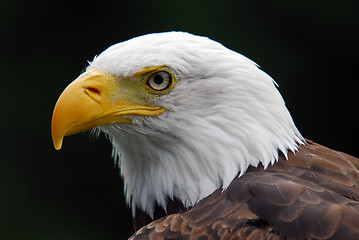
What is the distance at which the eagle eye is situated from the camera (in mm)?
2447

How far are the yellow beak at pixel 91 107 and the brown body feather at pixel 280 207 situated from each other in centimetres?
40

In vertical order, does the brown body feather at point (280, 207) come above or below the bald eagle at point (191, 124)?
below

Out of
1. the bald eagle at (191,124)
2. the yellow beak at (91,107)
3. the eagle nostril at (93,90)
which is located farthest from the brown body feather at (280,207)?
the eagle nostril at (93,90)

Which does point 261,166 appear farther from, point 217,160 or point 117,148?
point 117,148

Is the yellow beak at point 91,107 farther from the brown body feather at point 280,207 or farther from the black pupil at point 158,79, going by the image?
the brown body feather at point 280,207

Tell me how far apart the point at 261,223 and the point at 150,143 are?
1.91 feet

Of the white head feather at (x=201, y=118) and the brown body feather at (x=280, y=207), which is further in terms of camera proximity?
the white head feather at (x=201, y=118)

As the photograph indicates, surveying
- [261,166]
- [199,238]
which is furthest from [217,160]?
[199,238]

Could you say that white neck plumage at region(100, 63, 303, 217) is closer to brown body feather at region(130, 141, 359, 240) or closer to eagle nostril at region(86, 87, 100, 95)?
brown body feather at region(130, 141, 359, 240)

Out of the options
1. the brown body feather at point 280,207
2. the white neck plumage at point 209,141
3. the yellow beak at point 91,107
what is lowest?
the brown body feather at point 280,207

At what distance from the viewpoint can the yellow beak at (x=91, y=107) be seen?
2.38m

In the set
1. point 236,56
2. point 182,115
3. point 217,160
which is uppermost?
point 236,56

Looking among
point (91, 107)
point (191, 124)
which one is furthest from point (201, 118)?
point (91, 107)

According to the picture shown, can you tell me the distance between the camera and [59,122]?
7.85 ft
